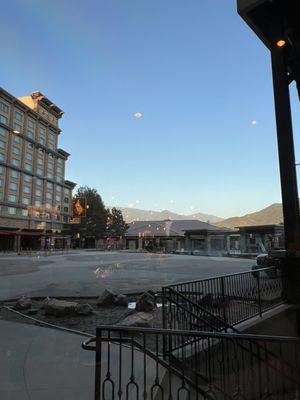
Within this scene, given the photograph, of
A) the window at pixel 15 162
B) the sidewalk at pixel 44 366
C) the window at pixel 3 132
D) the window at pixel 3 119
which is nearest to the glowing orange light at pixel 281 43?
the sidewalk at pixel 44 366

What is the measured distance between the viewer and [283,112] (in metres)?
10.5

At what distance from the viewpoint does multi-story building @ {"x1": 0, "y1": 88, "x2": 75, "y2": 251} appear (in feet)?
223

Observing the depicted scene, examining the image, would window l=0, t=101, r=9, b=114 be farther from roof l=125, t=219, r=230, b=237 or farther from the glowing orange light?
the glowing orange light

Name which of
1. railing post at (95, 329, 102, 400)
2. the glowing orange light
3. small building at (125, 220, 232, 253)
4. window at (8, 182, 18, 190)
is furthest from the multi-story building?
railing post at (95, 329, 102, 400)

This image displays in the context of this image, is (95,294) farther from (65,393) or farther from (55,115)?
(55,115)

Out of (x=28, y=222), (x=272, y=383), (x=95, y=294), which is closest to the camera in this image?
(x=272, y=383)

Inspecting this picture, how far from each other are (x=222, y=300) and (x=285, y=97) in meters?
6.71

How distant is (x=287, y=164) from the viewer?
1044 cm

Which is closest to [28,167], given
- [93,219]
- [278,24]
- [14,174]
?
[14,174]

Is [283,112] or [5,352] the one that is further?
[283,112]

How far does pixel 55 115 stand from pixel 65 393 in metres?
92.8

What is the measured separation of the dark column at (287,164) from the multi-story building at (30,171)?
60445 millimetres

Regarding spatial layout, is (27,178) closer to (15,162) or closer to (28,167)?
(28,167)

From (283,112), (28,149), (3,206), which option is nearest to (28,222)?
(3,206)
